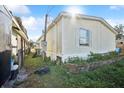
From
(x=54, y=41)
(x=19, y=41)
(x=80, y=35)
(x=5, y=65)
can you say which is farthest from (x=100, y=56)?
(x=5, y=65)

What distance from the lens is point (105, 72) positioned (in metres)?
2.79

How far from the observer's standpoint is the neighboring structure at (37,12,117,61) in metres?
2.75

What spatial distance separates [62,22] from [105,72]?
0.71 m

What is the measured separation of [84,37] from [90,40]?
0.24 ft

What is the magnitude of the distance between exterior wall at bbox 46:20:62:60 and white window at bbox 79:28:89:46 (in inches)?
8.5

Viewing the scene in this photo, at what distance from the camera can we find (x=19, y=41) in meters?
2.79

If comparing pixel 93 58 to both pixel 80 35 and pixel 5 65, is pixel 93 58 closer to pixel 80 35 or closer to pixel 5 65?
pixel 80 35

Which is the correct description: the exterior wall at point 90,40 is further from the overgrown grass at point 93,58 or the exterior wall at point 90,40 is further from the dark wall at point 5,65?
the dark wall at point 5,65

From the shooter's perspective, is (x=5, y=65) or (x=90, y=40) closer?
(x=5, y=65)

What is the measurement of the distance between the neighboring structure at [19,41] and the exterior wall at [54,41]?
0.25m

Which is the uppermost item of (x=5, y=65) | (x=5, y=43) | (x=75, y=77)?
(x=5, y=43)

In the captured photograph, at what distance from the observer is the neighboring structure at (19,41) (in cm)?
275
